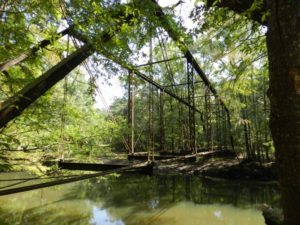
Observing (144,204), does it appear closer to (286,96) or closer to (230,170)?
(230,170)

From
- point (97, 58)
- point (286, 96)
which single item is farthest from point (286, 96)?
point (97, 58)

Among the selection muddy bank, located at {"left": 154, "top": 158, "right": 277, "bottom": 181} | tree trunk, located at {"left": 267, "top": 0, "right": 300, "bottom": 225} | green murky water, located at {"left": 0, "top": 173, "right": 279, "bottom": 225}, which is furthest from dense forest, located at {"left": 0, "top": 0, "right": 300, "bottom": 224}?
muddy bank, located at {"left": 154, "top": 158, "right": 277, "bottom": 181}

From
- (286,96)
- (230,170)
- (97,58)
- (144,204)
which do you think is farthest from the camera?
(230,170)

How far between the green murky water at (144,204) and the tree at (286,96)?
5669mm

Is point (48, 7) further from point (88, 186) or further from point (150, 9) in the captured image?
point (88, 186)

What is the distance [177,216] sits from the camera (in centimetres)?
673

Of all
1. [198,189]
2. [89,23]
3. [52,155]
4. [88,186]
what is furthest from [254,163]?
[89,23]

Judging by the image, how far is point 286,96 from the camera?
1080 millimetres

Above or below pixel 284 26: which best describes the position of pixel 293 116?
below

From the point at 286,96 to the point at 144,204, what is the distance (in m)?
7.41

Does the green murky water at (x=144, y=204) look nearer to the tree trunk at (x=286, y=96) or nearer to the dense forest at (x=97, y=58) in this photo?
the dense forest at (x=97, y=58)

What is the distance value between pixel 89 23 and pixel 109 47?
1.03 ft

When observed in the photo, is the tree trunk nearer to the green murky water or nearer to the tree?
the tree

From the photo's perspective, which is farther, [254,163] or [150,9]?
[254,163]
